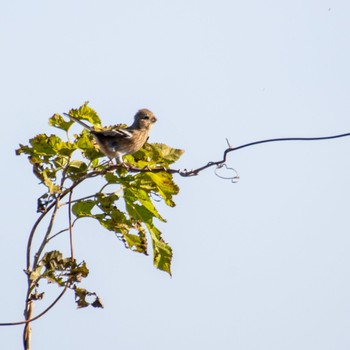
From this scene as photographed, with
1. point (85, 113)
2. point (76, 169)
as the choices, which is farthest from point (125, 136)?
point (76, 169)

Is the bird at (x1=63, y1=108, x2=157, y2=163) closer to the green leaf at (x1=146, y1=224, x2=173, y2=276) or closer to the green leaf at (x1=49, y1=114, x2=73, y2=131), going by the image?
the green leaf at (x1=49, y1=114, x2=73, y2=131)

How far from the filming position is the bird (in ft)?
24.0

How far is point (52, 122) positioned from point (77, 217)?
1.00 metres

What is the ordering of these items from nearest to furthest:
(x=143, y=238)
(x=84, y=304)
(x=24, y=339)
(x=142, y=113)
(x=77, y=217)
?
(x=24, y=339)
(x=84, y=304)
(x=77, y=217)
(x=143, y=238)
(x=142, y=113)

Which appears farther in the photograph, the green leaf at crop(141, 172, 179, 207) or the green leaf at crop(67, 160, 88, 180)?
the green leaf at crop(141, 172, 179, 207)

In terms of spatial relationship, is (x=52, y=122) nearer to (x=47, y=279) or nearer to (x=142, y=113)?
(x=47, y=279)

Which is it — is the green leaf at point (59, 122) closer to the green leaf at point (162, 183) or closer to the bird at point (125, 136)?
the bird at point (125, 136)

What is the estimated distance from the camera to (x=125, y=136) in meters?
9.47

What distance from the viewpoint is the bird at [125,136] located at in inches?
289

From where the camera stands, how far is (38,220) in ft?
18.2

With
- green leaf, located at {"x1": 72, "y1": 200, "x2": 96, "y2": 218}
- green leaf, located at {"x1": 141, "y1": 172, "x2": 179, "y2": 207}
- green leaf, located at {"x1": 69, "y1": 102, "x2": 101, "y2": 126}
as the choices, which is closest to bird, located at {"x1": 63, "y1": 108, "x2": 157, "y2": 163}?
green leaf, located at {"x1": 69, "y1": 102, "x2": 101, "y2": 126}

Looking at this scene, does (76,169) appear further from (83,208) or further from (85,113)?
(85,113)

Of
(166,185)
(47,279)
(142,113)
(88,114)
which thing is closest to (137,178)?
(166,185)

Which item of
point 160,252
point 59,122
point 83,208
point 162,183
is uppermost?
point 59,122
